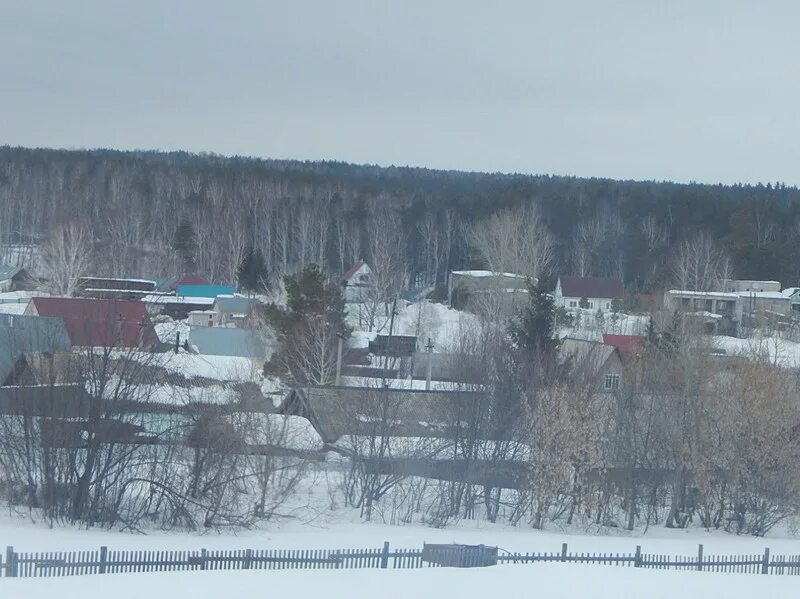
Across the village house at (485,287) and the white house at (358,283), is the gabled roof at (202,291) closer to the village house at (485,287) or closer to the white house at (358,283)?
the white house at (358,283)

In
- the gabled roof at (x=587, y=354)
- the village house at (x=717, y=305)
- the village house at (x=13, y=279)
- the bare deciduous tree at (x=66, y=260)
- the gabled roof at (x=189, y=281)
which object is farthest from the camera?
the village house at (x=13, y=279)

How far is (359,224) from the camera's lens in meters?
65.6

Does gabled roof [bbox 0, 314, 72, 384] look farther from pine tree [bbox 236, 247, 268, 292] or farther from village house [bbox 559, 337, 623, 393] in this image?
pine tree [bbox 236, 247, 268, 292]

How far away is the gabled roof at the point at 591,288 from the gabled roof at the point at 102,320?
25.5 meters

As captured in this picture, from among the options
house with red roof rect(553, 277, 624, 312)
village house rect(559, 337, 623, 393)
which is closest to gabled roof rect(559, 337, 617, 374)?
village house rect(559, 337, 623, 393)

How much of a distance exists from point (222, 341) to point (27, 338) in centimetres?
1035

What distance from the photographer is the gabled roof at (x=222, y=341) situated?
33312mm

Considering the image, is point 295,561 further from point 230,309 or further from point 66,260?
point 66,260

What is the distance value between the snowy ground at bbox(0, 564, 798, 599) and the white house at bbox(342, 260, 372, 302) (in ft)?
109

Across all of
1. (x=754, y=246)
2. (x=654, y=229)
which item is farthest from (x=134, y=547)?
(x=654, y=229)

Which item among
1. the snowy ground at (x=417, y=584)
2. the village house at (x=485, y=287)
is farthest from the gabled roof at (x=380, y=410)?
the village house at (x=485, y=287)

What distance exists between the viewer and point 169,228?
66.1m

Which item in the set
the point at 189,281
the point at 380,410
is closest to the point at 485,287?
the point at 189,281

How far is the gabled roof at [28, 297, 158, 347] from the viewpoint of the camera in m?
21.2
